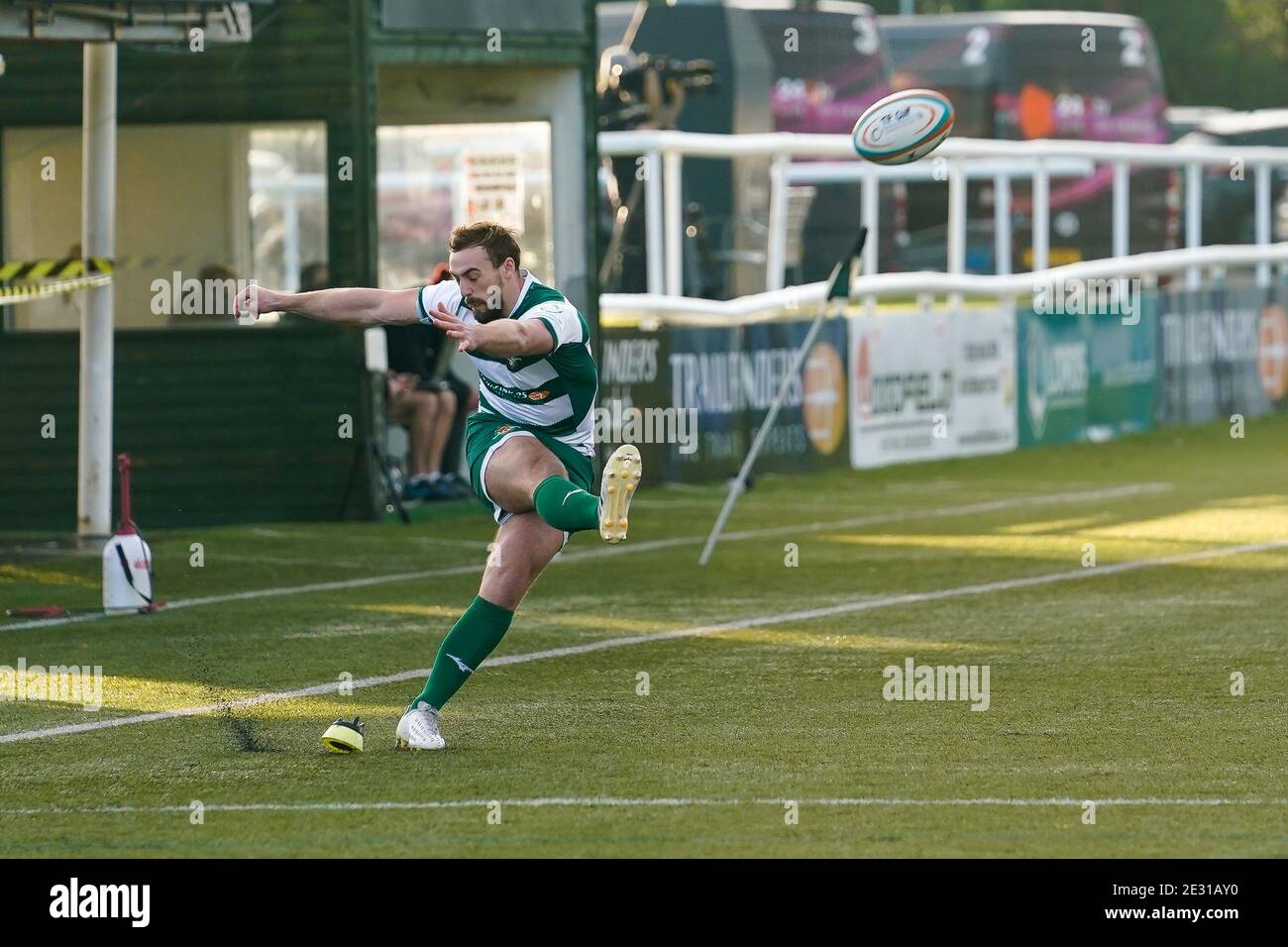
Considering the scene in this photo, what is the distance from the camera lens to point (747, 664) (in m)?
11.0

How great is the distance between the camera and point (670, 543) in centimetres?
1645

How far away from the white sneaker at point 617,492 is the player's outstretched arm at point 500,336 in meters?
0.55

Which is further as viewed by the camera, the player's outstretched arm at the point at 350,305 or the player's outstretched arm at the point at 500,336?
the player's outstretched arm at the point at 350,305

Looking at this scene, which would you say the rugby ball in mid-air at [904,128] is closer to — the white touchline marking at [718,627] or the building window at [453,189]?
the white touchline marking at [718,627]

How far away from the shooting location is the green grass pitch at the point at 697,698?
24.3ft

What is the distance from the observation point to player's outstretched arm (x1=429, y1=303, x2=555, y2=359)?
788 centimetres

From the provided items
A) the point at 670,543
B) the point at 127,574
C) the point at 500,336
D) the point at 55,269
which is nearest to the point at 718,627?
the point at 127,574

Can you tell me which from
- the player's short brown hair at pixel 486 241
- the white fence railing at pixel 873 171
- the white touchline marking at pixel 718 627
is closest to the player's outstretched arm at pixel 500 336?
the player's short brown hair at pixel 486 241

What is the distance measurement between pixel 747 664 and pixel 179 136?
884 centimetres

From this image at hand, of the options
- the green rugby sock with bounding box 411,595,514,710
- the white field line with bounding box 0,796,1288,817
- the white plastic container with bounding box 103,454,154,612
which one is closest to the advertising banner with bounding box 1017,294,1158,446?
the white plastic container with bounding box 103,454,154,612

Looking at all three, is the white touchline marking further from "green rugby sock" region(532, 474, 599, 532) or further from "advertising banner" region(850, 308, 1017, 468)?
"advertising banner" region(850, 308, 1017, 468)

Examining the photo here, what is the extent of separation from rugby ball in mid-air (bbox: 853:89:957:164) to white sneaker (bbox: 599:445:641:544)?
405 cm

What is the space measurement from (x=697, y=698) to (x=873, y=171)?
18151mm
